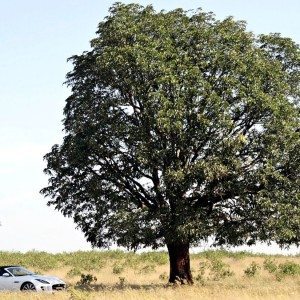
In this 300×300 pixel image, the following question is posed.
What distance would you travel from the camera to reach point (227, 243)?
32.4m

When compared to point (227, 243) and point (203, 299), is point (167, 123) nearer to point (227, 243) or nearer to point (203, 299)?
point (227, 243)

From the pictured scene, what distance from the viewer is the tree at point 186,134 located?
101 feet

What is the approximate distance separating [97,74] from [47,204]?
318 inches

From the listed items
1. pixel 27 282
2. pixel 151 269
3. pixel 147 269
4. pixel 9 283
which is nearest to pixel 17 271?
pixel 9 283

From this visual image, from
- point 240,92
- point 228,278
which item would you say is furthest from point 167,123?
point 228,278

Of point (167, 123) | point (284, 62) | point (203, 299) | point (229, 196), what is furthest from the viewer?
point (284, 62)

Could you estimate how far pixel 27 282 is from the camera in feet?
95.6

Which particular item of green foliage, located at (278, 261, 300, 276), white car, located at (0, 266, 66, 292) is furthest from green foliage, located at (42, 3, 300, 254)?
green foliage, located at (278, 261, 300, 276)

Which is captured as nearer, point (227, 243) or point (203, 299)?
point (203, 299)

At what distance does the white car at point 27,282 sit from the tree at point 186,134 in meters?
4.08

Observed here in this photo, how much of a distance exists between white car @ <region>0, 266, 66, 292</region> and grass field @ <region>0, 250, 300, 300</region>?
8.51ft

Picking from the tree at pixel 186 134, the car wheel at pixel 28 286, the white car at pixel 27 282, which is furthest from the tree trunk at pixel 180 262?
the car wheel at pixel 28 286

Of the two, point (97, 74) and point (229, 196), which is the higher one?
point (97, 74)

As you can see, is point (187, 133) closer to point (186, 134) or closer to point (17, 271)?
point (186, 134)
